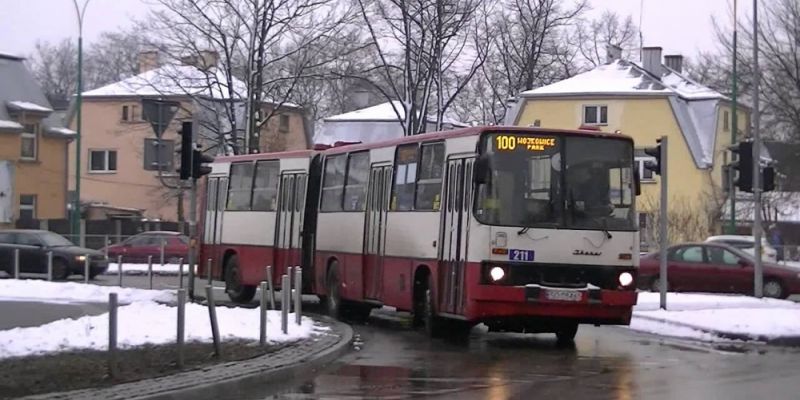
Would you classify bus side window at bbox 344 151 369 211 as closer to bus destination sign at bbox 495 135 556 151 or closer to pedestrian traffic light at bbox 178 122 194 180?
pedestrian traffic light at bbox 178 122 194 180

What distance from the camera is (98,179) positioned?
2854 inches

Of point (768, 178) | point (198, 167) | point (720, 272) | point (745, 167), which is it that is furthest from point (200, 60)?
point (768, 178)

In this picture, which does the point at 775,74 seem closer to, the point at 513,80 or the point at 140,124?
the point at 513,80

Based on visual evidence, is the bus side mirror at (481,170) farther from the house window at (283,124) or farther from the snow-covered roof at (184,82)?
the house window at (283,124)

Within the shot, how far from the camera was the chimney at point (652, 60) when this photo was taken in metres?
65.8

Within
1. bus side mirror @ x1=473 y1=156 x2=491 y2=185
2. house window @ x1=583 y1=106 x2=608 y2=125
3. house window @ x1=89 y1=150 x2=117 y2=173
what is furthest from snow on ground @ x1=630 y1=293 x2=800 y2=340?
house window @ x1=89 y1=150 x2=117 y2=173

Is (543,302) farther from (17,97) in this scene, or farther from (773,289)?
(17,97)

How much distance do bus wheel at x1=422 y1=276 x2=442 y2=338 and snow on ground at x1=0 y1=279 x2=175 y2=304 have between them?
→ 763 cm

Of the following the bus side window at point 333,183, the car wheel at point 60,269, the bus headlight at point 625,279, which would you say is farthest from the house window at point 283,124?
the bus headlight at point 625,279

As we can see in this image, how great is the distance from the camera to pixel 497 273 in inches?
678

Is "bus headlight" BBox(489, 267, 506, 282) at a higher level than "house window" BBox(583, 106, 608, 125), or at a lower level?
lower

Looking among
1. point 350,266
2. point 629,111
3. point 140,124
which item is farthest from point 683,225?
point 350,266

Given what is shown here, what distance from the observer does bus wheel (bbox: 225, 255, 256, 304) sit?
2680cm

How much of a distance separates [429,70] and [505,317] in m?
28.4
